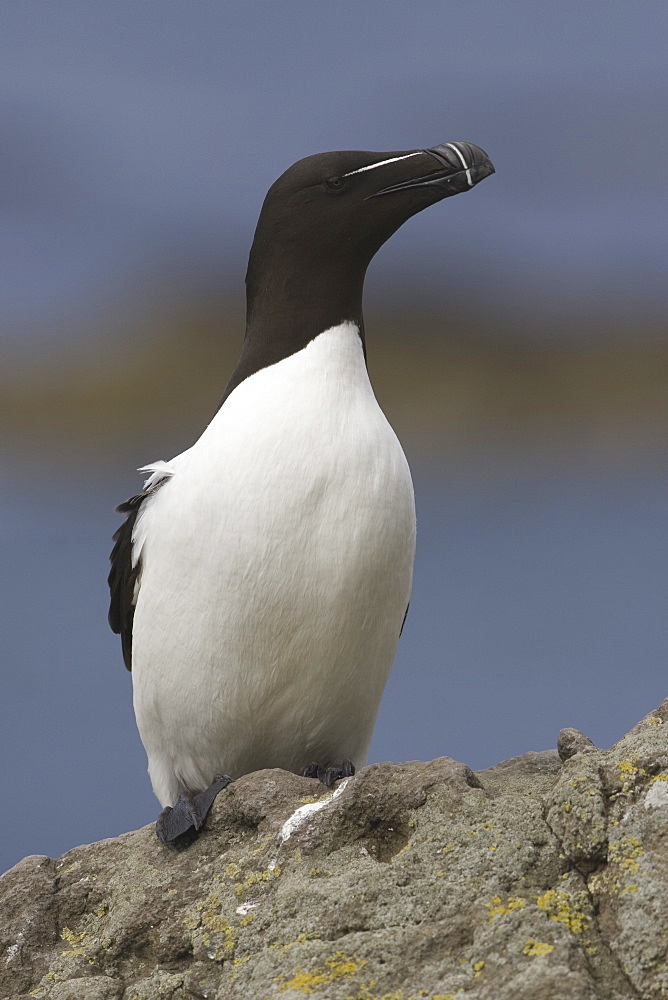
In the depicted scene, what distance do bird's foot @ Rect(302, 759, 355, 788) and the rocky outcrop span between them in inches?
19.4


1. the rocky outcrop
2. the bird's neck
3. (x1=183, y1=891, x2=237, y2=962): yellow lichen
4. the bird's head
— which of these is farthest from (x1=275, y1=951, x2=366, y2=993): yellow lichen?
the bird's head

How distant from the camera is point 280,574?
3826 millimetres

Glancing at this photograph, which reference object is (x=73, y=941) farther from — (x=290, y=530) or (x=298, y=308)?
(x=298, y=308)

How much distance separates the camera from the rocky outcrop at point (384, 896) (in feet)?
8.70

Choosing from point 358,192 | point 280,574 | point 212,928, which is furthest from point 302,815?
point 358,192

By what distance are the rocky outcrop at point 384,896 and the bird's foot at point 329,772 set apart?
0.49 m

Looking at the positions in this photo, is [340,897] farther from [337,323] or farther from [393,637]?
[337,323]

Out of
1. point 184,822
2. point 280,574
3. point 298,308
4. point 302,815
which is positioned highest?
point 298,308

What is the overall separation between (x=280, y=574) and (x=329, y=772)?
0.64m

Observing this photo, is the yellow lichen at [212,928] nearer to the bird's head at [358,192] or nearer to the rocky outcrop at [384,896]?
the rocky outcrop at [384,896]

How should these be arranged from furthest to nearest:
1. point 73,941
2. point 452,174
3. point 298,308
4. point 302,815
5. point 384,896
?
point 298,308
point 452,174
point 73,941
point 302,815
point 384,896

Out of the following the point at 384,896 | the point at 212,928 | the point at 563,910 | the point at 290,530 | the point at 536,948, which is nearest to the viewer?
the point at 536,948

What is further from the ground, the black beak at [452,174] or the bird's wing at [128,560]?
the black beak at [452,174]

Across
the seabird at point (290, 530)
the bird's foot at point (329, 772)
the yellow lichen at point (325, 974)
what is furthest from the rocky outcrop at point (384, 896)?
the bird's foot at point (329, 772)
